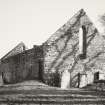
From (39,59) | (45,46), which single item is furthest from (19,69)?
(45,46)

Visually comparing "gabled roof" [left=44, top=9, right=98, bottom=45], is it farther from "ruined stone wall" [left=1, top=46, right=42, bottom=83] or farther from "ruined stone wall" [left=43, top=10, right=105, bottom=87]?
"ruined stone wall" [left=1, top=46, right=42, bottom=83]

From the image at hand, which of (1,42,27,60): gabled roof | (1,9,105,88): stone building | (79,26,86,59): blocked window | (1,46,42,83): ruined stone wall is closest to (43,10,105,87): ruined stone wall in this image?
(1,9,105,88): stone building

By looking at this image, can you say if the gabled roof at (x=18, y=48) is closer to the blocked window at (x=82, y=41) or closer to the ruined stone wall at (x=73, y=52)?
the ruined stone wall at (x=73, y=52)

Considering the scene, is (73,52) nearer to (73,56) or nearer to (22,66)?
(73,56)

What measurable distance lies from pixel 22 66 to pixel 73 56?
6.74m

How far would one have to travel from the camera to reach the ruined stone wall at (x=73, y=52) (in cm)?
1773

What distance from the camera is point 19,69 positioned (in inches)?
907

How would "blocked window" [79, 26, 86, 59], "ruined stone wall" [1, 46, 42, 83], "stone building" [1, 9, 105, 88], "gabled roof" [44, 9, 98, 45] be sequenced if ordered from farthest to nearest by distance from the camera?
"ruined stone wall" [1, 46, 42, 83]
"blocked window" [79, 26, 86, 59]
"gabled roof" [44, 9, 98, 45]
"stone building" [1, 9, 105, 88]

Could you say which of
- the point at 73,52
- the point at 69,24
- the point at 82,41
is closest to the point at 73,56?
the point at 73,52

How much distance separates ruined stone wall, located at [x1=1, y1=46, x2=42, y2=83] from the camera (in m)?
19.6

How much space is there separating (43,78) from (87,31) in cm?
578

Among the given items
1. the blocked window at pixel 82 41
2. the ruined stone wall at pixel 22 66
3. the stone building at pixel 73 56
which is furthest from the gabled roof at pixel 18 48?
the blocked window at pixel 82 41

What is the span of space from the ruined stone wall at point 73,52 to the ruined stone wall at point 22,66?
5.40 ft

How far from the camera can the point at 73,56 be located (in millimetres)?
18141
